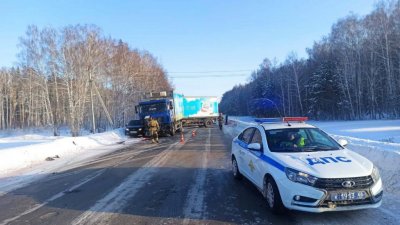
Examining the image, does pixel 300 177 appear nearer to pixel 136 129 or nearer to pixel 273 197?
pixel 273 197

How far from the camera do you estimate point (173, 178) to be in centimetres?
1027

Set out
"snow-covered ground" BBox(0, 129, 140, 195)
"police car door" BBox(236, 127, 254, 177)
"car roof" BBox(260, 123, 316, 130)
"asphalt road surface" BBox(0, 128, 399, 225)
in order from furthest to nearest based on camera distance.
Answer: "snow-covered ground" BBox(0, 129, 140, 195)
"police car door" BBox(236, 127, 254, 177)
"car roof" BBox(260, 123, 316, 130)
"asphalt road surface" BBox(0, 128, 399, 225)

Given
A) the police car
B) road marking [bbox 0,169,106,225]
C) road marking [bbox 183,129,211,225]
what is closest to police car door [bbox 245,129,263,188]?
the police car

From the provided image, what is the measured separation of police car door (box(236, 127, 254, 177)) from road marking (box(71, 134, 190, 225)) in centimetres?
238

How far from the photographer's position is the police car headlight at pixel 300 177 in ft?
19.0

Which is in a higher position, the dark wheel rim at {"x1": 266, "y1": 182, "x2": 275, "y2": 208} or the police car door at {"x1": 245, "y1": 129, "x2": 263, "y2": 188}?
the police car door at {"x1": 245, "y1": 129, "x2": 263, "y2": 188}

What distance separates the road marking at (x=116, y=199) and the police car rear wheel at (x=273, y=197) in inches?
103

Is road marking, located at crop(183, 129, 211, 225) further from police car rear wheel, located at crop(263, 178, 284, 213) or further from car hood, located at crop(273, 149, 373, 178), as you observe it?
car hood, located at crop(273, 149, 373, 178)

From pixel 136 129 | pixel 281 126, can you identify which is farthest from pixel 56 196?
pixel 136 129

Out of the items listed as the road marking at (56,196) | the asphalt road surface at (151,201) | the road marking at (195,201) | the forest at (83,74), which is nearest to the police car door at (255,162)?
the asphalt road surface at (151,201)

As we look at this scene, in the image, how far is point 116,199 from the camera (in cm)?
791

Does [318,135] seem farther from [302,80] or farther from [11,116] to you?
[11,116]

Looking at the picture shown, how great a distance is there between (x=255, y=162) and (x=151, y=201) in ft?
7.04

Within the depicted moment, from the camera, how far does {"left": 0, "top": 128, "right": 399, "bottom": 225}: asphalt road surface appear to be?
6230 millimetres
